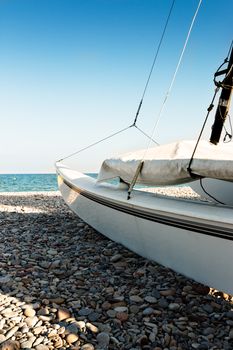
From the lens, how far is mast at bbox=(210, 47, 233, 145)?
4598 mm

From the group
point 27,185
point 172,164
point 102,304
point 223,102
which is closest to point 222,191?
point 223,102

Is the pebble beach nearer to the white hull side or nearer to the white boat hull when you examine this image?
the white boat hull

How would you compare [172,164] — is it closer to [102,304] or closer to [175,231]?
[175,231]

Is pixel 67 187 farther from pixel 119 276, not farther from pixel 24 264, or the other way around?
pixel 119 276

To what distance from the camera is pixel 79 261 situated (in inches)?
166

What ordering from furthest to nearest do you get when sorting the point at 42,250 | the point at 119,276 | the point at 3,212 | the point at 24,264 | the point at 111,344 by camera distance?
1. the point at 3,212
2. the point at 42,250
3. the point at 24,264
4. the point at 119,276
5. the point at 111,344

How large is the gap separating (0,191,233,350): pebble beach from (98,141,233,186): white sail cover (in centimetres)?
111

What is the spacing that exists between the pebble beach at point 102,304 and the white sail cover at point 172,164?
1.11m

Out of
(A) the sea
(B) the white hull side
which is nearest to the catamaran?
(B) the white hull side

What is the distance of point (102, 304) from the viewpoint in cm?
301

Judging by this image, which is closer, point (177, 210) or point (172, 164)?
point (177, 210)

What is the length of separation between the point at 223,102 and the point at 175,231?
8.58 feet

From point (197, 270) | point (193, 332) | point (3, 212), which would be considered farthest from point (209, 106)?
point (3, 212)

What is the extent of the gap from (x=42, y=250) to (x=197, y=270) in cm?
257
